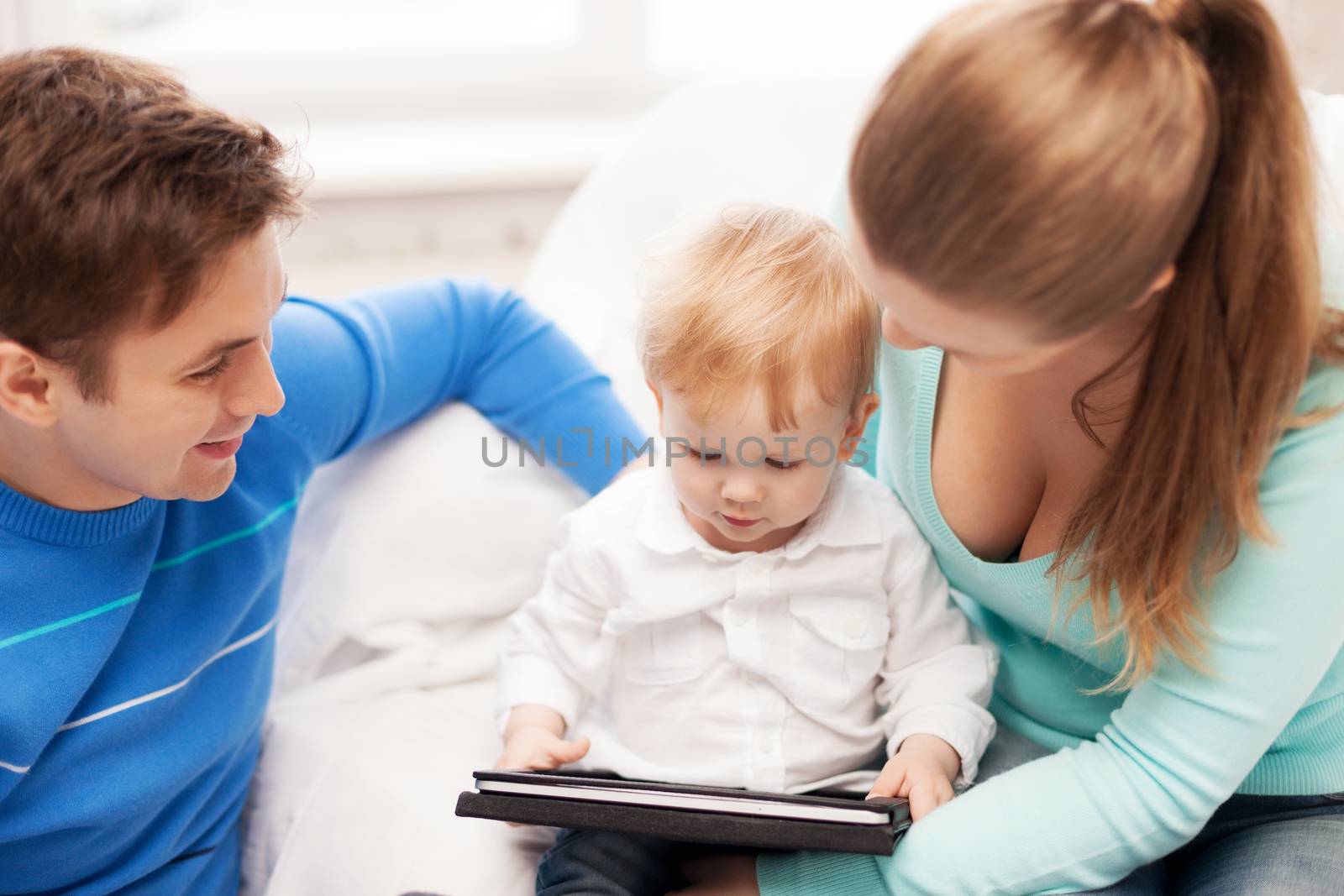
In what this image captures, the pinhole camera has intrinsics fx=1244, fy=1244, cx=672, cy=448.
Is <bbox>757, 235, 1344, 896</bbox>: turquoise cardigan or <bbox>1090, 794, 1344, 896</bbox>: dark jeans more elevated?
<bbox>757, 235, 1344, 896</bbox>: turquoise cardigan

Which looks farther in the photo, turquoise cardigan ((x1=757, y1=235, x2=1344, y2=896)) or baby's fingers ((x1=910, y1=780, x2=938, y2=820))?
baby's fingers ((x1=910, y1=780, x2=938, y2=820))

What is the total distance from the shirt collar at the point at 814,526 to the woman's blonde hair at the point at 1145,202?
26 centimetres

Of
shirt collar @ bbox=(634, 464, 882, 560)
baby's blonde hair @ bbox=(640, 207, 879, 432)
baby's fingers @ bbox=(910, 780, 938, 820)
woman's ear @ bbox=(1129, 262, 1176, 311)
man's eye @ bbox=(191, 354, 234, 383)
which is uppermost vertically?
woman's ear @ bbox=(1129, 262, 1176, 311)

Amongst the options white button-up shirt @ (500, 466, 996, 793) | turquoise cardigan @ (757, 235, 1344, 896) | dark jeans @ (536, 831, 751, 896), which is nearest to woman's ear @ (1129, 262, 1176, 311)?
turquoise cardigan @ (757, 235, 1344, 896)

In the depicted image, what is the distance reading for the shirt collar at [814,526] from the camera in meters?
1.03

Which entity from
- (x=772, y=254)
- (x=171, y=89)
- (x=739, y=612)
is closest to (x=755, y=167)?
(x=772, y=254)

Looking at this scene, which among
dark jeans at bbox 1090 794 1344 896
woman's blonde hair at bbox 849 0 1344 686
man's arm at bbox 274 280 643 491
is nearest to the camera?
woman's blonde hair at bbox 849 0 1344 686

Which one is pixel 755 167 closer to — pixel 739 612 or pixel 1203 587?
pixel 739 612

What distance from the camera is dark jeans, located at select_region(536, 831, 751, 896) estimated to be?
3.19 ft

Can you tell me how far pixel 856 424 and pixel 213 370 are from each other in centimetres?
50

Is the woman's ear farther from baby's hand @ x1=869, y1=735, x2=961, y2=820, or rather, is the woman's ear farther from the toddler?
baby's hand @ x1=869, y1=735, x2=961, y2=820

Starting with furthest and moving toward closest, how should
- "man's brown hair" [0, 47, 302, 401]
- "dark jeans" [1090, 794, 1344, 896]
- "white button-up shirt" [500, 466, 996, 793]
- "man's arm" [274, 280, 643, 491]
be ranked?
"man's arm" [274, 280, 643, 491] < "white button-up shirt" [500, 466, 996, 793] < "dark jeans" [1090, 794, 1344, 896] < "man's brown hair" [0, 47, 302, 401]

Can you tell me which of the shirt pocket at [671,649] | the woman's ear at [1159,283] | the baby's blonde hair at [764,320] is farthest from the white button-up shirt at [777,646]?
the woman's ear at [1159,283]

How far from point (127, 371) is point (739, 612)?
503 millimetres
